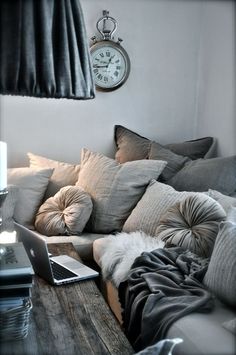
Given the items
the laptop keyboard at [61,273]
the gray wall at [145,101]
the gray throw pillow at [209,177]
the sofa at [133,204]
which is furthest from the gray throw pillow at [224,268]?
the gray wall at [145,101]

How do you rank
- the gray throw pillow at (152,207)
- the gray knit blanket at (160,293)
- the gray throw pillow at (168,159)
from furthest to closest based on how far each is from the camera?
the gray throw pillow at (168,159), the gray throw pillow at (152,207), the gray knit blanket at (160,293)

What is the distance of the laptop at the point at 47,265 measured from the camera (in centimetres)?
166

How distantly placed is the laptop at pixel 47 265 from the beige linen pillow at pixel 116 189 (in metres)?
0.75

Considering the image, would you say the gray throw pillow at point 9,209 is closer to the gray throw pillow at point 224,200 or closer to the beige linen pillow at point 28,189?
the beige linen pillow at point 28,189

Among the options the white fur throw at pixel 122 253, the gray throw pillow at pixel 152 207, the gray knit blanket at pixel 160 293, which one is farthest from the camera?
the gray throw pillow at pixel 152 207

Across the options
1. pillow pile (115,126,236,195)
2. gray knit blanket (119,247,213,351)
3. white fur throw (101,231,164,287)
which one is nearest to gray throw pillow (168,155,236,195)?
pillow pile (115,126,236,195)

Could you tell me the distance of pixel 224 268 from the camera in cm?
160

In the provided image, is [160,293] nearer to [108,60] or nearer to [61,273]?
[61,273]

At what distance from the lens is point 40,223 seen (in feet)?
8.34

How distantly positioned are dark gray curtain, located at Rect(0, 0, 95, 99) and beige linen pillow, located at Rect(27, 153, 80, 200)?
6.44 ft

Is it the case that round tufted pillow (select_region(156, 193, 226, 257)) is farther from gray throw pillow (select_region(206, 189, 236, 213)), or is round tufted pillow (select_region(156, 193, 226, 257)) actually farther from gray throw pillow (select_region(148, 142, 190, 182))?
gray throw pillow (select_region(148, 142, 190, 182))

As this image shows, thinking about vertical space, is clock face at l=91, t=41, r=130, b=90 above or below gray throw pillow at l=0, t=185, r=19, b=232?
above

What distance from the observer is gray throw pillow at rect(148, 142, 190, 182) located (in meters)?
2.85

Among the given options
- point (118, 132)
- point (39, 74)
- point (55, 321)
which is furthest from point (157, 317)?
point (118, 132)
